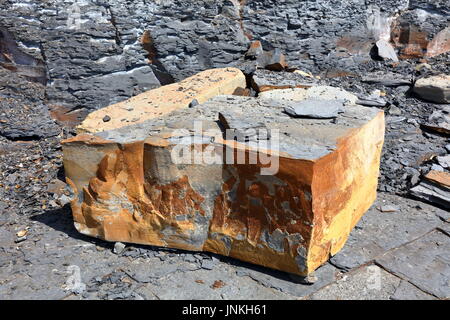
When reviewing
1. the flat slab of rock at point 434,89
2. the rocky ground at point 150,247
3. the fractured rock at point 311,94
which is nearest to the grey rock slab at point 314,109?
the fractured rock at point 311,94

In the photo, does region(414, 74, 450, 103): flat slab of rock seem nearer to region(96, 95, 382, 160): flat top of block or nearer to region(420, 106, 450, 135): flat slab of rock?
region(420, 106, 450, 135): flat slab of rock

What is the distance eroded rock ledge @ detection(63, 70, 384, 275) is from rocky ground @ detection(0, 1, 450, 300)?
0.15 m

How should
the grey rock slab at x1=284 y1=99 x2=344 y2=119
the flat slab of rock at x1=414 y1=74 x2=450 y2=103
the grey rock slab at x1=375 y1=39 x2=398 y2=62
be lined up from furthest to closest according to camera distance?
the grey rock slab at x1=375 y1=39 x2=398 y2=62 → the flat slab of rock at x1=414 y1=74 x2=450 y2=103 → the grey rock slab at x1=284 y1=99 x2=344 y2=119

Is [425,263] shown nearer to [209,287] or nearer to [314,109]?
[314,109]

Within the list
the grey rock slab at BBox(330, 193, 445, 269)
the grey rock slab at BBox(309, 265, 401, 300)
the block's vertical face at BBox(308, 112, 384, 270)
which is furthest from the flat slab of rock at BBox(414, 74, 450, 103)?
the grey rock slab at BBox(309, 265, 401, 300)

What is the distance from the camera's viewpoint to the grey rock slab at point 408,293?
2.64 metres

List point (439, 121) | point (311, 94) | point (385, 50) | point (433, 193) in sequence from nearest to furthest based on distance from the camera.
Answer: point (433, 193) → point (311, 94) → point (439, 121) → point (385, 50)

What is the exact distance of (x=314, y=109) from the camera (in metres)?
3.12

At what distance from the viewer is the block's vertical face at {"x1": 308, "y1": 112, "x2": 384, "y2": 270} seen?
2.55m

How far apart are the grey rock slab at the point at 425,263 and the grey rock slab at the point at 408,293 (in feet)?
0.13

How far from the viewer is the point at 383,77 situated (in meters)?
5.29

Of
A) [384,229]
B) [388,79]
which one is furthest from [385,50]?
[384,229]

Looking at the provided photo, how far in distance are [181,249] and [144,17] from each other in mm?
2654

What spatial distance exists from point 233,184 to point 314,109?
827mm
